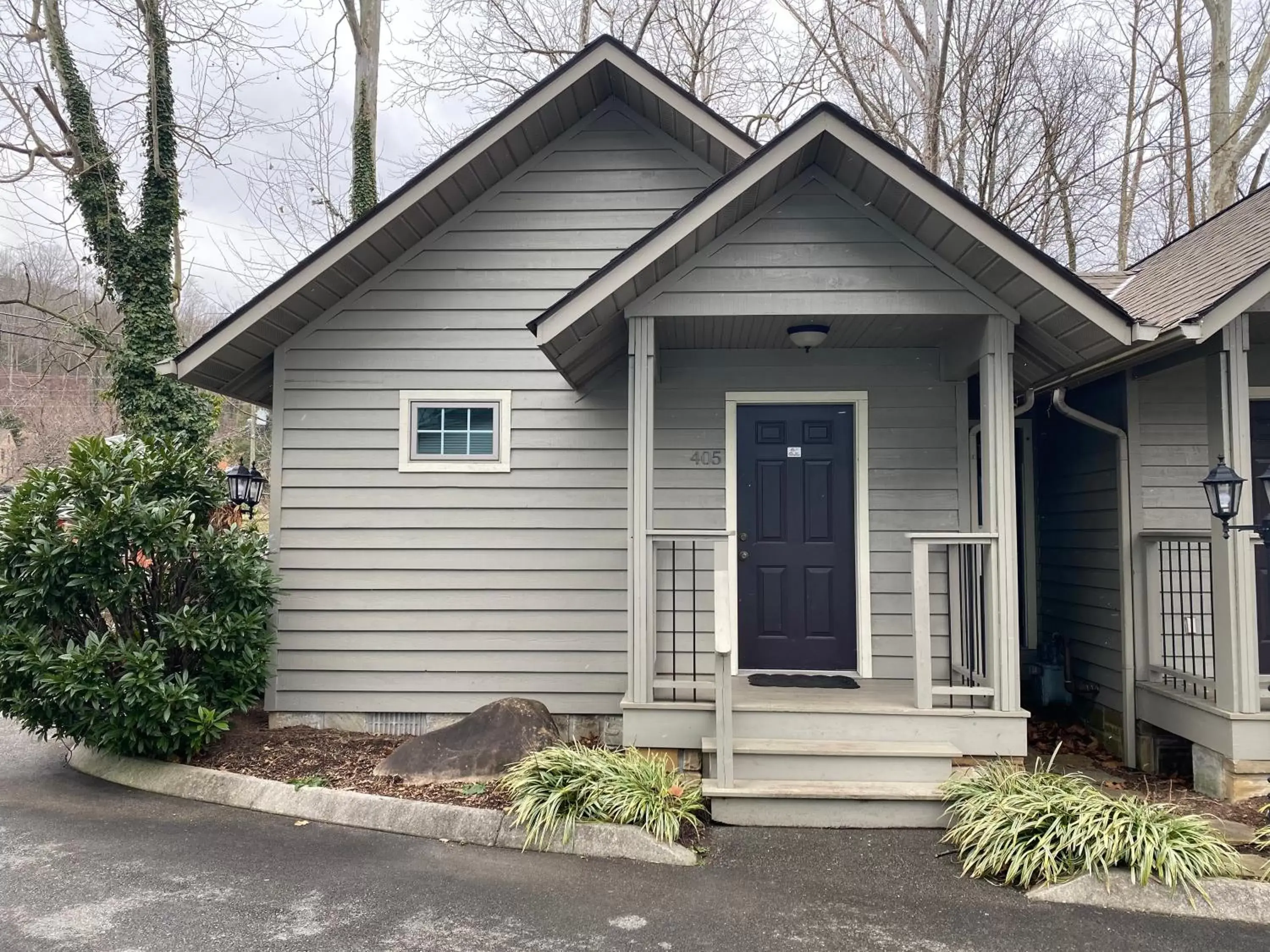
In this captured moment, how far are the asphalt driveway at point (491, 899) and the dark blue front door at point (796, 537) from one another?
5.44ft

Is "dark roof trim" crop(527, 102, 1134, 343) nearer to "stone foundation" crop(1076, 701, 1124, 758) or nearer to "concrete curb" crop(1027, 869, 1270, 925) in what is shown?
"concrete curb" crop(1027, 869, 1270, 925)

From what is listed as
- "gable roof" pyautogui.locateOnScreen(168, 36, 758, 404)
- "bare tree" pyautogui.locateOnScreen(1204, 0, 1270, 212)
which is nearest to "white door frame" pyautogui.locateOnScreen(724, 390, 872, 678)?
"gable roof" pyautogui.locateOnScreen(168, 36, 758, 404)

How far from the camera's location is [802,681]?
5.29 m

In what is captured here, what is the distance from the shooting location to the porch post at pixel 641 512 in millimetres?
4426

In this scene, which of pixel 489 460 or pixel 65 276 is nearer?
pixel 489 460

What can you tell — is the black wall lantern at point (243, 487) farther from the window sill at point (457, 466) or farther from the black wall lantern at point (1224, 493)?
the black wall lantern at point (1224, 493)

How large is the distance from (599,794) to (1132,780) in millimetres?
3437

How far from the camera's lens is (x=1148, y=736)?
5.19 metres

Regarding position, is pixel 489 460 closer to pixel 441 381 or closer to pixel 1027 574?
pixel 441 381

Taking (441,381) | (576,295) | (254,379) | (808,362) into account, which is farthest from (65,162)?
(808,362)

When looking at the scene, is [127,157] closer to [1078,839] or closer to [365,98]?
[365,98]

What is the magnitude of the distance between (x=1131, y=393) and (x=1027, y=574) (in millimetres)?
1941

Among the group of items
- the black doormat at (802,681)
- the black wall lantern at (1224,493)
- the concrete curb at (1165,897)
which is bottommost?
the concrete curb at (1165,897)

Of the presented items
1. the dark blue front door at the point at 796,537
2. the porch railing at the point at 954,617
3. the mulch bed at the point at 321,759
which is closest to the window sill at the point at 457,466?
the dark blue front door at the point at 796,537
